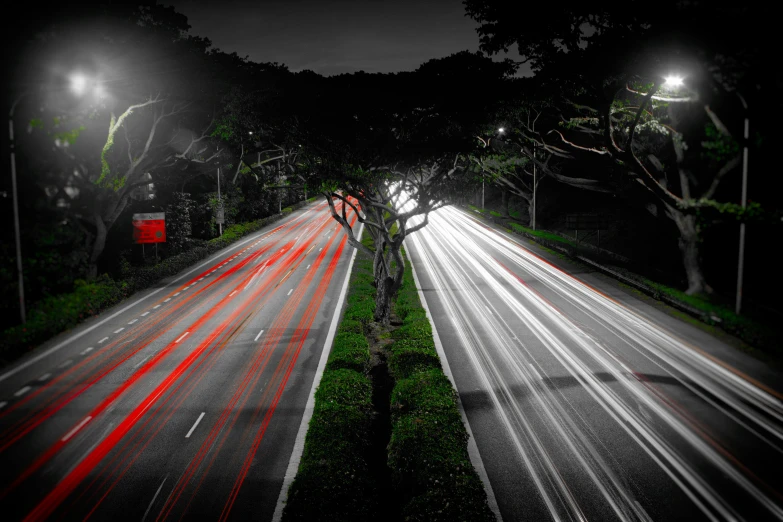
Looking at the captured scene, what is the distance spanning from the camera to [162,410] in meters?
12.4

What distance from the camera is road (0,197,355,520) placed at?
895cm

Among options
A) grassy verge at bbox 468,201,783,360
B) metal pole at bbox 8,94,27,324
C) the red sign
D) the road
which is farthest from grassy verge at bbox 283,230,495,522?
grassy verge at bbox 468,201,783,360

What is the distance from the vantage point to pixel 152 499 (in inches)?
349

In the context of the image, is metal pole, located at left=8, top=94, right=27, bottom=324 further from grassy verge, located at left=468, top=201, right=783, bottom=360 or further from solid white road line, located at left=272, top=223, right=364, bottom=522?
grassy verge, located at left=468, top=201, right=783, bottom=360

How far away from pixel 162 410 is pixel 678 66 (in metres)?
15.1

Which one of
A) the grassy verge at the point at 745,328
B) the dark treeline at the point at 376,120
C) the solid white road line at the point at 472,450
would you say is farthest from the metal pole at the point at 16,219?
the grassy verge at the point at 745,328

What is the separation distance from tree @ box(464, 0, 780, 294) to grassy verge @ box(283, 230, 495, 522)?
6.55 m

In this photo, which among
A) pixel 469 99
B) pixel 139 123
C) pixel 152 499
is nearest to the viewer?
pixel 152 499

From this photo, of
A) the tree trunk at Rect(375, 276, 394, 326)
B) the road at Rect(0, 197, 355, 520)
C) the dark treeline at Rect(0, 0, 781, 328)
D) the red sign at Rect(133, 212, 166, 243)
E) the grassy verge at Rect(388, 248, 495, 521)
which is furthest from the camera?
the tree trunk at Rect(375, 276, 394, 326)

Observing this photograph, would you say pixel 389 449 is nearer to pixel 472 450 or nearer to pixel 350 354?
pixel 472 450

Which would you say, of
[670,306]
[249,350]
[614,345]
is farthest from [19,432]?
[670,306]

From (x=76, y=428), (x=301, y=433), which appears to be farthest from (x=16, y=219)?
(x=301, y=433)

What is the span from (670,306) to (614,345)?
599cm

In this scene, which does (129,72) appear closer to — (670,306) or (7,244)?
(7,244)
